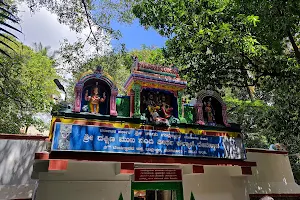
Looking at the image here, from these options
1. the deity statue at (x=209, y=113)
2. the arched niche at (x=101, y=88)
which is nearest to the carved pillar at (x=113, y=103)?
the arched niche at (x=101, y=88)

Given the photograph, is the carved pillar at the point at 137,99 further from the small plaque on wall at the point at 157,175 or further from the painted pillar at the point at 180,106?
the small plaque on wall at the point at 157,175

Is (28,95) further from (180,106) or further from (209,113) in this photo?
(209,113)

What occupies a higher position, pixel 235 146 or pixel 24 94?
pixel 24 94

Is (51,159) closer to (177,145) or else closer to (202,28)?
(177,145)

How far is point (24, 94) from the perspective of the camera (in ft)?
33.0

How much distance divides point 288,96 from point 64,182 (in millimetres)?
7907

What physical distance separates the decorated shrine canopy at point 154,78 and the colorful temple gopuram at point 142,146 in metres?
0.03

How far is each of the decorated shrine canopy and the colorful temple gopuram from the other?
3cm

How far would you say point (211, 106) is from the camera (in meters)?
8.12

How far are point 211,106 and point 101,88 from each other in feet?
12.0

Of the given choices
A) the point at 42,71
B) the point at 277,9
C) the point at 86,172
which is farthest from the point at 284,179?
the point at 42,71

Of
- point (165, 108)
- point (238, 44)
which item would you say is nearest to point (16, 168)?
point (165, 108)

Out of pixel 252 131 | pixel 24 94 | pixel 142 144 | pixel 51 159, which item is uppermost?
pixel 24 94

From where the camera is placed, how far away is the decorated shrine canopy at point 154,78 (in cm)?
707
